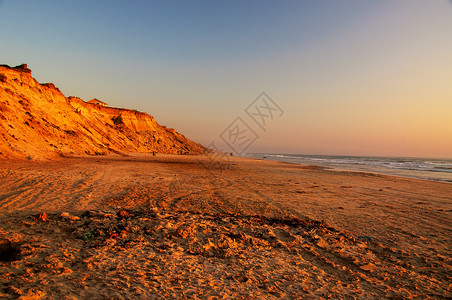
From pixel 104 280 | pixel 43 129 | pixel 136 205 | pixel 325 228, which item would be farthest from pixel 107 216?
pixel 43 129

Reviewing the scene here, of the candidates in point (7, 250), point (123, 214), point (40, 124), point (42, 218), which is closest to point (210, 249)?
point (123, 214)

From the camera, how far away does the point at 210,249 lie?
358cm

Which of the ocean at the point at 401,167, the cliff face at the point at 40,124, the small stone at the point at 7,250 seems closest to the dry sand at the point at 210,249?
the small stone at the point at 7,250

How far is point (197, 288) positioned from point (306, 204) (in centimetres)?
538

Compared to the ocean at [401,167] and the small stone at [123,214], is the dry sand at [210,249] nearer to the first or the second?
the small stone at [123,214]

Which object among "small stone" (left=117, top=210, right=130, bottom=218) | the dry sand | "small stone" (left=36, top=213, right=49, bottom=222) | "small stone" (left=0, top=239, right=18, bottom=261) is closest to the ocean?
the dry sand

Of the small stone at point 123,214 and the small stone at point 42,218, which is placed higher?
the small stone at point 42,218

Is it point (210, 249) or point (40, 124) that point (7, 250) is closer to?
point (210, 249)

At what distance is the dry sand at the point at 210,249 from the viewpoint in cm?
252

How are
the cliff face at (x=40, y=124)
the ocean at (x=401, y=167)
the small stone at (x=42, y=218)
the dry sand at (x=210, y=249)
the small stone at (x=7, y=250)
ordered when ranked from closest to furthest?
the dry sand at (x=210, y=249) < the small stone at (x=7, y=250) < the small stone at (x=42, y=218) < the cliff face at (x=40, y=124) < the ocean at (x=401, y=167)

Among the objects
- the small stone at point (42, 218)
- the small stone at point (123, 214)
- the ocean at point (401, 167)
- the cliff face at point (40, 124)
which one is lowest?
the small stone at point (123, 214)

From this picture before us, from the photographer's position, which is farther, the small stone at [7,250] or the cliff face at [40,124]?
the cliff face at [40,124]

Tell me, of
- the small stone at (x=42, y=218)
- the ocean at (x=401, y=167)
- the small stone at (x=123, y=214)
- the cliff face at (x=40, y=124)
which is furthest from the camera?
the ocean at (x=401, y=167)

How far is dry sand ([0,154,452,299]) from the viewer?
8.28 ft
